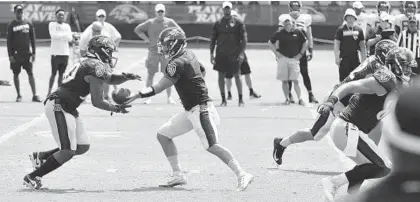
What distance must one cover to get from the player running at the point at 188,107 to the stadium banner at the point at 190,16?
24541 millimetres

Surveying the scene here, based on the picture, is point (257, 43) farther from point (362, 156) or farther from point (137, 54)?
point (362, 156)

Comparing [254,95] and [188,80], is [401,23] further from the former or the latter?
[188,80]

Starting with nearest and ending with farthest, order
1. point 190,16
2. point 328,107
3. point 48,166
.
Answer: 1. point 328,107
2. point 48,166
3. point 190,16

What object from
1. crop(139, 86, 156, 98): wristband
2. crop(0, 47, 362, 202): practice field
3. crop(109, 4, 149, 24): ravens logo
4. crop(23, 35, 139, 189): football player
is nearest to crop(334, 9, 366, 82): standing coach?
crop(0, 47, 362, 202): practice field

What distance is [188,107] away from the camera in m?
10.0

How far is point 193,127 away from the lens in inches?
397

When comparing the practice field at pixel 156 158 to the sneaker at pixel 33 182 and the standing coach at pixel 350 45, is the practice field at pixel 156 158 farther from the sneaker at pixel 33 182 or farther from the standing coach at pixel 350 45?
the standing coach at pixel 350 45

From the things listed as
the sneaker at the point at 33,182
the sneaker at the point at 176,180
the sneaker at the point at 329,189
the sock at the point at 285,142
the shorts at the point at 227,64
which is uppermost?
the sneaker at the point at 329,189

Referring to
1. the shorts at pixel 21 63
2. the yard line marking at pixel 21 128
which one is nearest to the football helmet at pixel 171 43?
the yard line marking at pixel 21 128

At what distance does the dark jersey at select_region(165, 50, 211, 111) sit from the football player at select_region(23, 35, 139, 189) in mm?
392

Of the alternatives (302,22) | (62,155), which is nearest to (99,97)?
(62,155)

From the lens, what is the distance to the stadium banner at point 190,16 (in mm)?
34750

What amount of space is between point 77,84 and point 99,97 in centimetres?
31

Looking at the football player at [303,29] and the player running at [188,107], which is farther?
the football player at [303,29]
